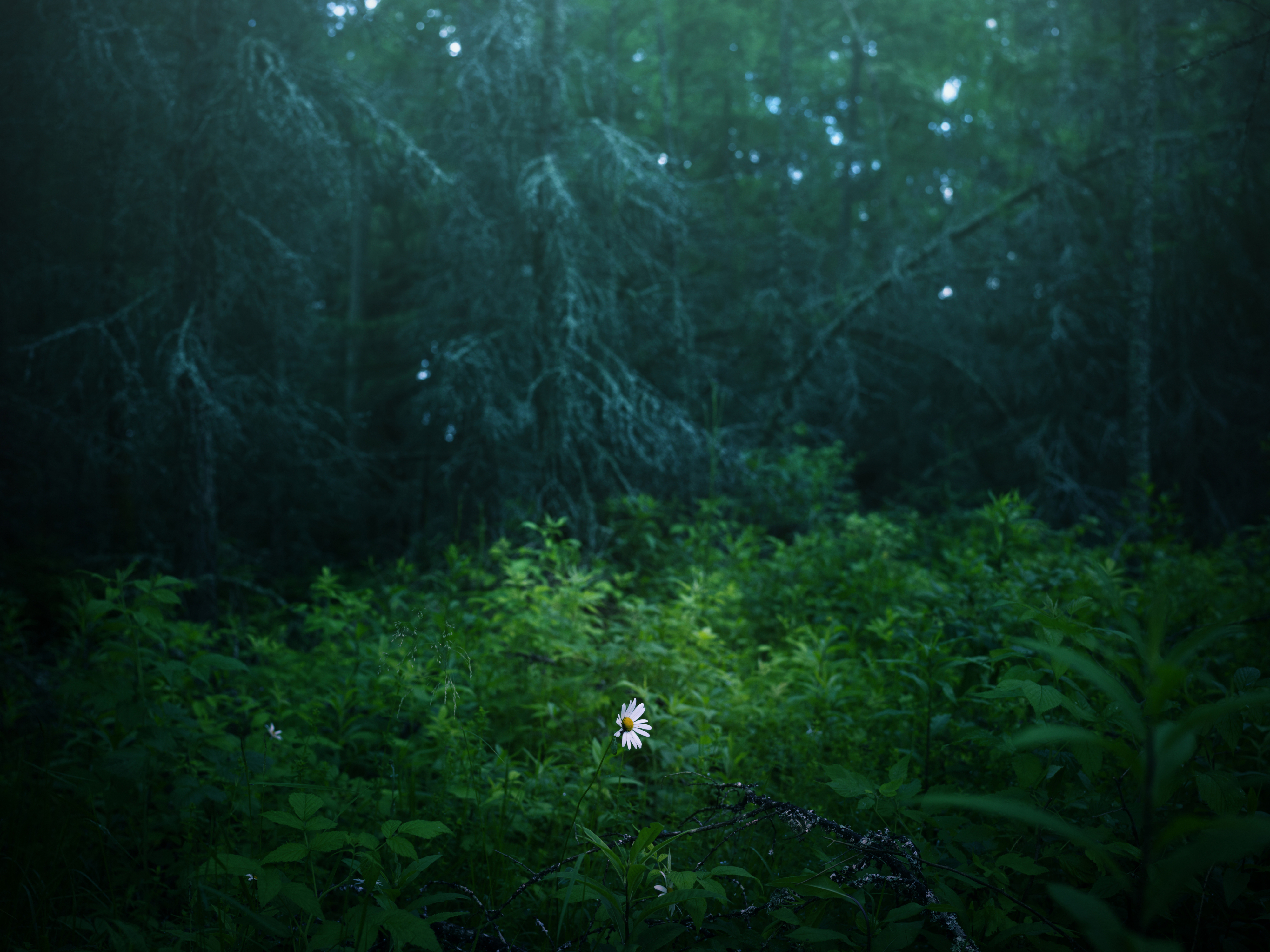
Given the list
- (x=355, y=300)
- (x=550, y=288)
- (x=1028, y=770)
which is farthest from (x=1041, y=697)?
(x=355, y=300)

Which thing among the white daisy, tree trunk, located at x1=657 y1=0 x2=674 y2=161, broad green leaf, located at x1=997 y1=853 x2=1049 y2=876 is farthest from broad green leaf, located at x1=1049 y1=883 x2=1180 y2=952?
tree trunk, located at x1=657 y1=0 x2=674 y2=161

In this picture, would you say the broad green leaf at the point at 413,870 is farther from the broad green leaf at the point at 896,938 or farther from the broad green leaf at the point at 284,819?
the broad green leaf at the point at 896,938

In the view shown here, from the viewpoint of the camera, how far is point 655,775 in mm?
2680

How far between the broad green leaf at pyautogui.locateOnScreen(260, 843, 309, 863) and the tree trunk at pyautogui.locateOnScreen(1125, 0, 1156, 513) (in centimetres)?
1015

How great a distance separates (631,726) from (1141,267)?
1022 centimetres

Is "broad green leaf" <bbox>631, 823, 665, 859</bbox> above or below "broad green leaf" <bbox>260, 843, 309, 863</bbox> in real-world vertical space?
above

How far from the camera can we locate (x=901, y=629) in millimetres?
3396

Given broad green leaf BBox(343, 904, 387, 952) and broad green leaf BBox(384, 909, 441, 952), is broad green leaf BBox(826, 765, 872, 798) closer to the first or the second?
broad green leaf BBox(384, 909, 441, 952)

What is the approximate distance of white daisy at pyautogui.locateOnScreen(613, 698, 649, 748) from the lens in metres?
2.06

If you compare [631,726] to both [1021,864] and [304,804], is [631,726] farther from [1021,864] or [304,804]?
[1021,864]

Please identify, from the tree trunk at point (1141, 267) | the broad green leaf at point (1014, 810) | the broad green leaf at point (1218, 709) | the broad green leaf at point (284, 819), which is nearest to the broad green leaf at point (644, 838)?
the broad green leaf at point (1014, 810)

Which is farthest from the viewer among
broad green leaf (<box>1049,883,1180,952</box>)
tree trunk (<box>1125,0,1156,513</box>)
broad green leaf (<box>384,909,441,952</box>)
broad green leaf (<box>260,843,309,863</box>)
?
tree trunk (<box>1125,0,1156,513</box>)

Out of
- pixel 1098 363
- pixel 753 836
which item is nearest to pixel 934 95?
pixel 1098 363

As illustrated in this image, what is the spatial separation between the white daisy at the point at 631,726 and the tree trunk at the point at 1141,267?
9245 millimetres
